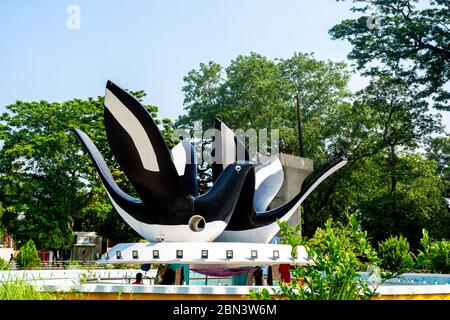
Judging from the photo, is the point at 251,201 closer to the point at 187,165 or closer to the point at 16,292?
the point at 187,165

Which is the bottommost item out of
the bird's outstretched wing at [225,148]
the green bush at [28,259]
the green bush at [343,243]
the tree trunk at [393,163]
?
the green bush at [28,259]

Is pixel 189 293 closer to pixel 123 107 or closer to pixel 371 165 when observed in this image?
pixel 123 107

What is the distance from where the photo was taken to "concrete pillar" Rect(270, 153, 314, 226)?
23.2 metres

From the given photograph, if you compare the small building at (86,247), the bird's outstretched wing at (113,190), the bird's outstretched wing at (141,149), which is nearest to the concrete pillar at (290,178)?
the bird's outstretched wing at (113,190)

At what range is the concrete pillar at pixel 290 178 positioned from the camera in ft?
76.1

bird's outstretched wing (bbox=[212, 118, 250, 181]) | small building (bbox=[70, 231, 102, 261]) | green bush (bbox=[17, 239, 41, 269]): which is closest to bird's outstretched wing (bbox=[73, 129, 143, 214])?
bird's outstretched wing (bbox=[212, 118, 250, 181])

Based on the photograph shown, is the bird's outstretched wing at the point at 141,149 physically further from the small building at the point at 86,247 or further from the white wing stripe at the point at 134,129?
the small building at the point at 86,247

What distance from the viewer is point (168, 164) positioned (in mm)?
13828

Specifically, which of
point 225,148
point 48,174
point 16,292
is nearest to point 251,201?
point 225,148

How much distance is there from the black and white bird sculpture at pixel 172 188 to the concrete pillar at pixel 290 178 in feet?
19.9

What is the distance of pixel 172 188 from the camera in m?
14.2

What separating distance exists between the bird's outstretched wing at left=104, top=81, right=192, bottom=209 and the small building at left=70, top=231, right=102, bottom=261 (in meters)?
35.5

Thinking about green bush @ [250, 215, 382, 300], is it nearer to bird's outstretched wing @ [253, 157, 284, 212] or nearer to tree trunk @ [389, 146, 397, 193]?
bird's outstretched wing @ [253, 157, 284, 212]

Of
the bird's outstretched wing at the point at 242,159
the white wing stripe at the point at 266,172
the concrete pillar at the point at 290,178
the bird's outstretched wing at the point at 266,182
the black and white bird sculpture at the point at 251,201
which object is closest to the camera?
the black and white bird sculpture at the point at 251,201
